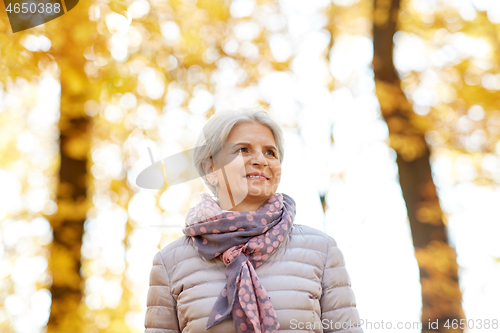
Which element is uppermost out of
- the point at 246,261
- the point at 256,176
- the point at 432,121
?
the point at 432,121

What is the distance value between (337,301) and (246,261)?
1.48ft

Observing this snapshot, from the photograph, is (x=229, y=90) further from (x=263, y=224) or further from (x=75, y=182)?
(x=263, y=224)

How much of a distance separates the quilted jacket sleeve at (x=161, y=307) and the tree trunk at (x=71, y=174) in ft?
7.97

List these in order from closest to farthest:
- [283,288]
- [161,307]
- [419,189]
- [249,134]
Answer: [283,288] → [161,307] → [249,134] → [419,189]

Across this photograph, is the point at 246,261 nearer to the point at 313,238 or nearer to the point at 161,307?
the point at 313,238

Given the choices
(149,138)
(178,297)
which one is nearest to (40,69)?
(149,138)

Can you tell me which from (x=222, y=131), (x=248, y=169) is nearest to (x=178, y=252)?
(x=248, y=169)

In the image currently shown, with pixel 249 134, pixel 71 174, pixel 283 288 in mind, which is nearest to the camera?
pixel 283 288

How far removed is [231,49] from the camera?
200 inches

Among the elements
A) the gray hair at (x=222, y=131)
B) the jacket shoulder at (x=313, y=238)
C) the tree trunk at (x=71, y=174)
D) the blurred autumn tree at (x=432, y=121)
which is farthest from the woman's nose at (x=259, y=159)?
the tree trunk at (x=71, y=174)

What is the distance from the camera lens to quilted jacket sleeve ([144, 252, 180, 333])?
69.4 inches

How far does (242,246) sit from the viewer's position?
173 cm

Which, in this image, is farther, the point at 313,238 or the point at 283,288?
the point at 313,238

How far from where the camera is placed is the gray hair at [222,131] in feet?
6.40
